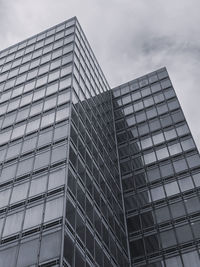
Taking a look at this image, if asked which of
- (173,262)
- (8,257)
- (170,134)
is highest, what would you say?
(170,134)

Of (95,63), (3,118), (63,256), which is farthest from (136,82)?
(63,256)

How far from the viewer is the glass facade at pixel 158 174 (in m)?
40.3

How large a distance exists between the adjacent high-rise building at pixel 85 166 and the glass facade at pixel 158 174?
129mm

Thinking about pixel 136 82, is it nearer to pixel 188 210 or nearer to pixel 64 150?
pixel 188 210

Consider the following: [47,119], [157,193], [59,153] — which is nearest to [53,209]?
[59,153]

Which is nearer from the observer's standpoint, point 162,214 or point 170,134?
point 162,214

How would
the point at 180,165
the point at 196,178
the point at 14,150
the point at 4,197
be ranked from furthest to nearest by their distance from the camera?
1. the point at 180,165
2. the point at 196,178
3. the point at 14,150
4. the point at 4,197

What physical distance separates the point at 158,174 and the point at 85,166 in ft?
43.6

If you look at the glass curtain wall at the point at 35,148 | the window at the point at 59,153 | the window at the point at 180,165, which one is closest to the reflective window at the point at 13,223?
the glass curtain wall at the point at 35,148

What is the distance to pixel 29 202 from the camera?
3244cm

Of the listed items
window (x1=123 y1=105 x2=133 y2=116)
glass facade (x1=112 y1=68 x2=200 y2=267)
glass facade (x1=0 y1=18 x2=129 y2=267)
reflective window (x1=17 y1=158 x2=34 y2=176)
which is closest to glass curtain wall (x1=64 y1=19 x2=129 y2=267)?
glass facade (x1=0 y1=18 x2=129 y2=267)

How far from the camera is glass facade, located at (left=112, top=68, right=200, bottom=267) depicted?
40.3m

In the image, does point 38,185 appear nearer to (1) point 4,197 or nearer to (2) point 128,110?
(1) point 4,197

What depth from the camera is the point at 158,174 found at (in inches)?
1940
